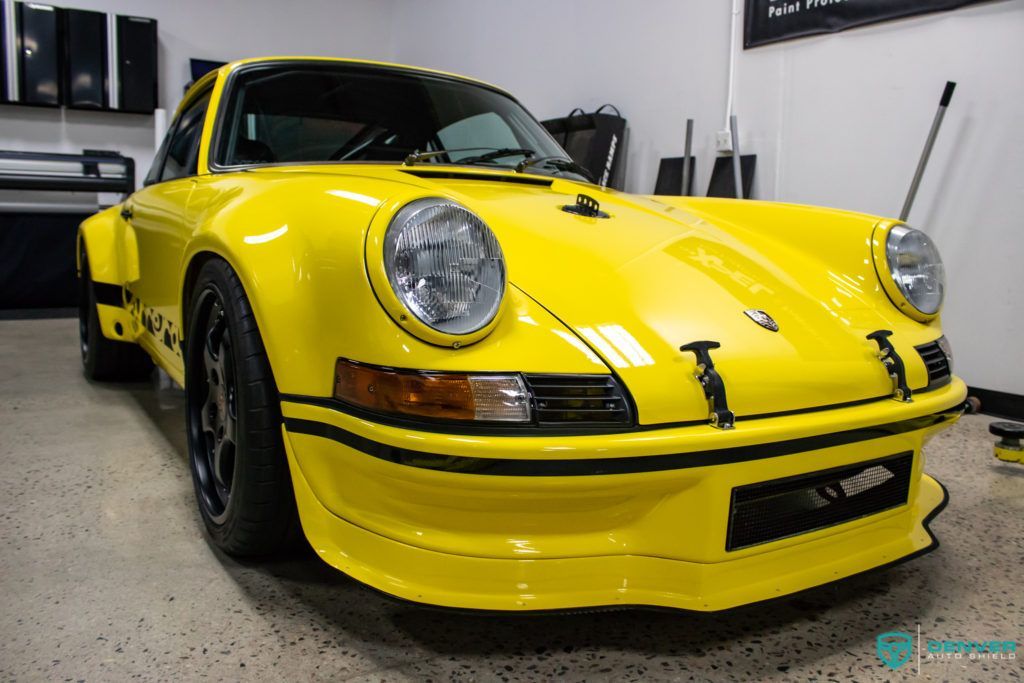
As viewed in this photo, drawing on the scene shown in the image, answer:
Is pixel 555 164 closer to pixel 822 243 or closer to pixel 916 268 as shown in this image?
pixel 822 243

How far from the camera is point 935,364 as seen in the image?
153 centimetres

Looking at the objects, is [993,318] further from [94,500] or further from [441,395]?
[94,500]

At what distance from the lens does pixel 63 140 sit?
6.55 m

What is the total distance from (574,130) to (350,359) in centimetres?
409

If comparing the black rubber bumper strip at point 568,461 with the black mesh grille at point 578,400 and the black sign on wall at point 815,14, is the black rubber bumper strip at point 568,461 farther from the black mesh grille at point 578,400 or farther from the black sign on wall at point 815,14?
the black sign on wall at point 815,14

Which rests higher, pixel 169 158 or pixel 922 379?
pixel 169 158

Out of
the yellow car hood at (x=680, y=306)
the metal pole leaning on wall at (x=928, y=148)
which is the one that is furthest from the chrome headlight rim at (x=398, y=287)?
the metal pole leaning on wall at (x=928, y=148)

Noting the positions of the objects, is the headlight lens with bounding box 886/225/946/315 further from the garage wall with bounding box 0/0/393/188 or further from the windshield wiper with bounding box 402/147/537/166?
the garage wall with bounding box 0/0/393/188

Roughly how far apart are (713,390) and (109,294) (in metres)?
2.46

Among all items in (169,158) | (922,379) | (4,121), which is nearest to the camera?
(922,379)

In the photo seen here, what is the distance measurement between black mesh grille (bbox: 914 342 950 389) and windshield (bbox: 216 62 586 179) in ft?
3.43

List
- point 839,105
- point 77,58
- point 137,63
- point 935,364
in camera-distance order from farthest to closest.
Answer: point 137,63, point 77,58, point 839,105, point 935,364

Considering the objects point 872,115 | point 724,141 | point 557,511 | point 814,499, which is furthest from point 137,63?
point 814,499

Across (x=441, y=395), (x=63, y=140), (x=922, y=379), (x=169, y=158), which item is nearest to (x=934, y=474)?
(x=922, y=379)
